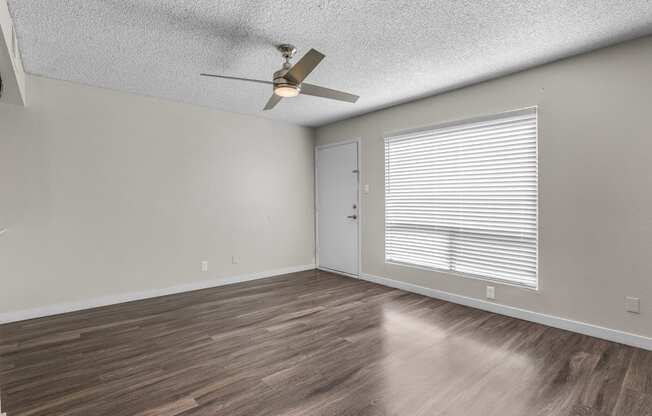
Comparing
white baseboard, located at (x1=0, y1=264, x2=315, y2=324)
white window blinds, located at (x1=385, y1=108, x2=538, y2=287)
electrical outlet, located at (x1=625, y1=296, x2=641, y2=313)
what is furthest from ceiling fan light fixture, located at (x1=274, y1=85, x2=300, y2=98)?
electrical outlet, located at (x1=625, y1=296, x2=641, y2=313)

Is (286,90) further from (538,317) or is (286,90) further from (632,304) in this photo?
(632,304)

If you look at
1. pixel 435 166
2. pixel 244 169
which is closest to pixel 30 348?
pixel 244 169

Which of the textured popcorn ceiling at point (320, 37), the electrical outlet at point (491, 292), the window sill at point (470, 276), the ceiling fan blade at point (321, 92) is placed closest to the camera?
the textured popcorn ceiling at point (320, 37)

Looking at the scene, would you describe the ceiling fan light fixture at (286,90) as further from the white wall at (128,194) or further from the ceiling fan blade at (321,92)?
the white wall at (128,194)

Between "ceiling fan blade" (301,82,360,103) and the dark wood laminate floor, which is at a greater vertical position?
"ceiling fan blade" (301,82,360,103)

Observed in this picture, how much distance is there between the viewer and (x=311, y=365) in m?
2.39

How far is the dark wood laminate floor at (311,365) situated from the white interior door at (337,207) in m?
1.71

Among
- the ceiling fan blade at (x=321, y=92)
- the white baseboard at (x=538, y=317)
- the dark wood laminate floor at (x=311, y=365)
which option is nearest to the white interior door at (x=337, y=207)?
the white baseboard at (x=538, y=317)

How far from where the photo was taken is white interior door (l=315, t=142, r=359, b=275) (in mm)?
5172

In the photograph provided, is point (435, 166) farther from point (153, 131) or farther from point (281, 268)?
point (153, 131)

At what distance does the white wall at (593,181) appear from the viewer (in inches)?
104

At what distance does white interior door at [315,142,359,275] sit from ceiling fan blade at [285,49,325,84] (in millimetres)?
2632

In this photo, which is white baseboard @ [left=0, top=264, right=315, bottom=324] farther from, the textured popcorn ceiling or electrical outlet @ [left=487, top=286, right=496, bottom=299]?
electrical outlet @ [left=487, top=286, right=496, bottom=299]

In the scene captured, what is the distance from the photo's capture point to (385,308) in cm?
366
